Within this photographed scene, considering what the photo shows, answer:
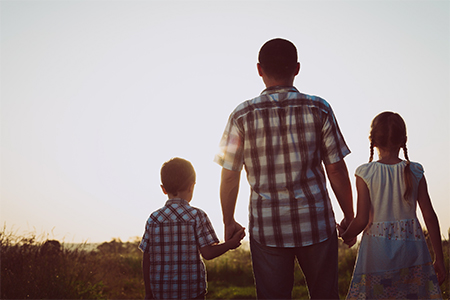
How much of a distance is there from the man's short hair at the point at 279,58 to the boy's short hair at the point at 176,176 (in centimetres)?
118

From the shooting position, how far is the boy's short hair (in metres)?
3.37

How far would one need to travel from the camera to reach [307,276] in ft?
8.20

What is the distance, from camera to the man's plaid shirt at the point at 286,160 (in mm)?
2414

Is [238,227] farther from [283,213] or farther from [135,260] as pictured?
[135,260]

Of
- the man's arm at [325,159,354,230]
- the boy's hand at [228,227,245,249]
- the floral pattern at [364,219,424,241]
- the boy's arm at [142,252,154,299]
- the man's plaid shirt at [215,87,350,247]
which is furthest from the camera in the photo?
the boy's arm at [142,252,154,299]

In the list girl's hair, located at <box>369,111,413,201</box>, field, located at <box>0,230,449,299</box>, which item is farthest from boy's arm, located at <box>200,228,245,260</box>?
field, located at <box>0,230,449,299</box>

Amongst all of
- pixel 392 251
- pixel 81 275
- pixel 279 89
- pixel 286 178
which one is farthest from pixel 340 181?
pixel 81 275

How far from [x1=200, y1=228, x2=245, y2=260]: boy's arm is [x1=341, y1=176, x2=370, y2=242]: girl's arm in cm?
78

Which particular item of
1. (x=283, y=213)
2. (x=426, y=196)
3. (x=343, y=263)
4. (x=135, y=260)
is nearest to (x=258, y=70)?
(x=283, y=213)

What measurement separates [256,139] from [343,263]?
323 inches

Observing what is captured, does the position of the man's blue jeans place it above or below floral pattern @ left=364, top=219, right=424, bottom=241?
below

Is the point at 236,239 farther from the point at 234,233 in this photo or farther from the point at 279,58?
the point at 279,58

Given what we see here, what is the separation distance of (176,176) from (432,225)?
2109 mm

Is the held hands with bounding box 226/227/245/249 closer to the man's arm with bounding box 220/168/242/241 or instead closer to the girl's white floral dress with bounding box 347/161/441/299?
the man's arm with bounding box 220/168/242/241
